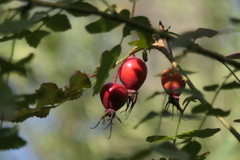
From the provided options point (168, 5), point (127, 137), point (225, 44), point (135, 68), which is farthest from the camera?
point (168, 5)

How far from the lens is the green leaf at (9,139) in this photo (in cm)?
50

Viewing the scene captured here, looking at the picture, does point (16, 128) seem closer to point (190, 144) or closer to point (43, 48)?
point (190, 144)

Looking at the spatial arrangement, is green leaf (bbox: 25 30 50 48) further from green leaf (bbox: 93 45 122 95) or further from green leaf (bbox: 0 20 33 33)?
green leaf (bbox: 0 20 33 33)

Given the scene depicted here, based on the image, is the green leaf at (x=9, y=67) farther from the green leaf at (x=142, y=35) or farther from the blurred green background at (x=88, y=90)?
the blurred green background at (x=88, y=90)

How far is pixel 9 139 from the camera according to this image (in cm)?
52

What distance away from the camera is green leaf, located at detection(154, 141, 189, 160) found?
18.6 inches

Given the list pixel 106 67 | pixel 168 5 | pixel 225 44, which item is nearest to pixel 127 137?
pixel 225 44

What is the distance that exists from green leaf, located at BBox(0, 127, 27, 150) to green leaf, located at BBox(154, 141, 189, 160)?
0.59ft

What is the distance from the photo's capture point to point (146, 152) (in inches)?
19.5

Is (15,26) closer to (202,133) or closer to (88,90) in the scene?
(202,133)

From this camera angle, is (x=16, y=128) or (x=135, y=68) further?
(x=135, y=68)

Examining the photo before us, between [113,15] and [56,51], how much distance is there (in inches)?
117

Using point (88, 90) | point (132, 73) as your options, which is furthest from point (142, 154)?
point (88, 90)

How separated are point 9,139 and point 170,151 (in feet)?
0.67
